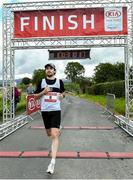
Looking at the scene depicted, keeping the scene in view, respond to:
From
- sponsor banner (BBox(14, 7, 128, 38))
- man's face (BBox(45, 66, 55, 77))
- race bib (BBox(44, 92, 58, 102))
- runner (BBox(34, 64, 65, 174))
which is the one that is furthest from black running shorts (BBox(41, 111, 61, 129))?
sponsor banner (BBox(14, 7, 128, 38))

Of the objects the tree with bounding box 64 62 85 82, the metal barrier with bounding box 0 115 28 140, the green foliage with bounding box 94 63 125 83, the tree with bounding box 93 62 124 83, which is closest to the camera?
the metal barrier with bounding box 0 115 28 140

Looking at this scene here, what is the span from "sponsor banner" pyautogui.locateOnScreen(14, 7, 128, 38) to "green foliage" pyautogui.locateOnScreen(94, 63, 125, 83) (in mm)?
92020

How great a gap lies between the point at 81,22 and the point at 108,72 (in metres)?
→ 95.7

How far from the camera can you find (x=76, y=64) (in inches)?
5340

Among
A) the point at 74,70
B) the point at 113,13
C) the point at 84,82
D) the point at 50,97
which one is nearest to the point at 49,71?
the point at 50,97

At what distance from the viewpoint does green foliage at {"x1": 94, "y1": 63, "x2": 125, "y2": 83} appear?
109m

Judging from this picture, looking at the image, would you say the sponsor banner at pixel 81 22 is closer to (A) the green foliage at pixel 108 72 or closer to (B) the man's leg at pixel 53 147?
(B) the man's leg at pixel 53 147

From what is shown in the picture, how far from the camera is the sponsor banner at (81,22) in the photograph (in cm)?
1658

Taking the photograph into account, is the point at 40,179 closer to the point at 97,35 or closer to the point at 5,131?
the point at 5,131

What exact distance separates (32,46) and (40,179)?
10.8 metres

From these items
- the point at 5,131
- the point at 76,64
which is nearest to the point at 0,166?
the point at 5,131

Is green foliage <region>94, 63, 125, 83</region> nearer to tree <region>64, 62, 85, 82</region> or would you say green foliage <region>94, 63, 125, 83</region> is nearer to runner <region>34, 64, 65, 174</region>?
tree <region>64, 62, 85, 82</region>

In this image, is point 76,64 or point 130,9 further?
point 76,64

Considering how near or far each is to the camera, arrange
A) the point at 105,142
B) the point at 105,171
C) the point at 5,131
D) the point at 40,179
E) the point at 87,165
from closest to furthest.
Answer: the point at 40,179, the point at 105,171, the point at 87,165, the point at 105,142, the point at 5,131
